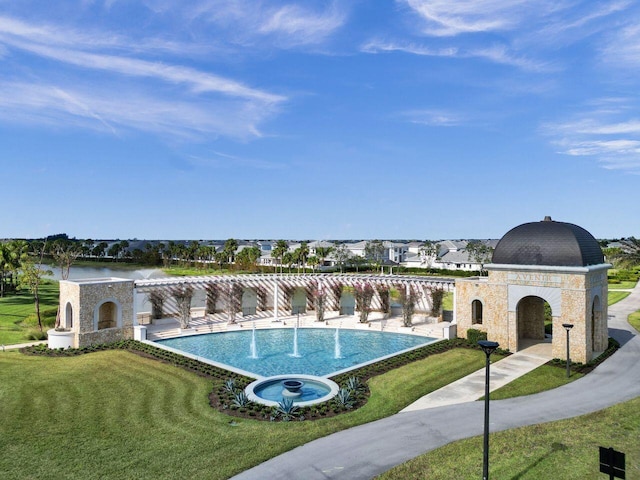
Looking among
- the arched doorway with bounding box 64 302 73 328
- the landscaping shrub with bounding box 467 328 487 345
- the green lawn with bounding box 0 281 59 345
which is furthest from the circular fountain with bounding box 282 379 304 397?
the green lawn with bounding box 0 281 59 345

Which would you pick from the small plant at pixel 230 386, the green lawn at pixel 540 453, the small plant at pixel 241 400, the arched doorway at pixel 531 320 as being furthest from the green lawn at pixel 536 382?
the small plant at pixel 230 386

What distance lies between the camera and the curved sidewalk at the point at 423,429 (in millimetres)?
12320

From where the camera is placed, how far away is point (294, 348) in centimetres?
2794

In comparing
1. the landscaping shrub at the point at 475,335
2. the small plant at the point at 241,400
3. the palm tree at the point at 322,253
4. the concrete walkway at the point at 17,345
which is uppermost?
the palm tree at the point at 322,253

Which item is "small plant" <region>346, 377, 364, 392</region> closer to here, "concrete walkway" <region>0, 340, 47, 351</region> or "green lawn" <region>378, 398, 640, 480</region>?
"green lawn" <region>378, 398, 640, 480</region>

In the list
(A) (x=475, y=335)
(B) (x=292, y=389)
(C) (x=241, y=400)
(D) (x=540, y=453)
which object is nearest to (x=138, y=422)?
(C) (x=241, y=400)

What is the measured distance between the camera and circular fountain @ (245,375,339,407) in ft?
58.4

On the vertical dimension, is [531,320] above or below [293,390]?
above

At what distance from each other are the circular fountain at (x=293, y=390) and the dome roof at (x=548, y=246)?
13762 mm

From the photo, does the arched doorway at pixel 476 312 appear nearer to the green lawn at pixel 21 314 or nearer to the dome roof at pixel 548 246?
the dome roof at pixel 548 246

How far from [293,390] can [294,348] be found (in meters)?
9.36

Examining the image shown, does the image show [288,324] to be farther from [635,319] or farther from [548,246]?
[635,319]

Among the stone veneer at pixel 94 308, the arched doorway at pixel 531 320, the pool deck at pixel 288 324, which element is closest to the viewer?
the stone veneer at pixel 94 308

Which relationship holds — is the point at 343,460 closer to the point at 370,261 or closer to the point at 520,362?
the point at 520,362
